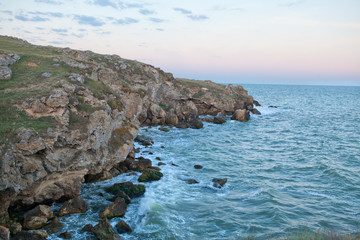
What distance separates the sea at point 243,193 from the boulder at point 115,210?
40 centimetres

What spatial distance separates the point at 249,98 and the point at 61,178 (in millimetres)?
67709

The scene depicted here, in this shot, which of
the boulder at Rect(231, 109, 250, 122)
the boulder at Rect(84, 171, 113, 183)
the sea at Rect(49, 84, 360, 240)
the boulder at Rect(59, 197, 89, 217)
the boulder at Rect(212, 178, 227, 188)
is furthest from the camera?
the boulder at Rect(231, 109, 250, 122)

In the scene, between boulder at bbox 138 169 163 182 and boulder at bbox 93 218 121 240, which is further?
boulder at bbox 138 169 163 182

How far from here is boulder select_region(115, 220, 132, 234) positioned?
588 inches

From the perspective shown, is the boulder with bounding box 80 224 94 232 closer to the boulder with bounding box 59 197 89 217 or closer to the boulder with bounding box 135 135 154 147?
the boulder with bounding box 59 197 89 217

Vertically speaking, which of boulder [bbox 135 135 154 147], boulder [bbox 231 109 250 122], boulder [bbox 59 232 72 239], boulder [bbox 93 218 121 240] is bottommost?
boulder [bbox 59 232 72 239]

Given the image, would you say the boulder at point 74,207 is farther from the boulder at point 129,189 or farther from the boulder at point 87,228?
the boulder at point 129,189

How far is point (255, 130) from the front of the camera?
49750mm

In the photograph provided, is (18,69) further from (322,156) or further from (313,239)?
(322,156)

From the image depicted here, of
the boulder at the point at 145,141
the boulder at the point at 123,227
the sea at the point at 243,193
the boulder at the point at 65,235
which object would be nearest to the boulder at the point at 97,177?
the sea at the point at 243,193

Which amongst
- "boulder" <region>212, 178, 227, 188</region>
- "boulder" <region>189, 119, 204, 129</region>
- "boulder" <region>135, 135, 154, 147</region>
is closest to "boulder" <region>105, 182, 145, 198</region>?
"boulder" <region>212, 178, 227, 188</region>

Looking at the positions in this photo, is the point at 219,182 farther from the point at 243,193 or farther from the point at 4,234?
the point at 4,234

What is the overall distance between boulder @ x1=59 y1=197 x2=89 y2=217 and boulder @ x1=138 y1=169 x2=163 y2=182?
6.45 m

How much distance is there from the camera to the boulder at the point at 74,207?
16234mm
